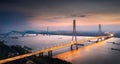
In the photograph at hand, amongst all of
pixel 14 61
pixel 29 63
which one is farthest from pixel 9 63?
pixel 29 63

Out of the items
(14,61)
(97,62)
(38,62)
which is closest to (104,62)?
(97,62)

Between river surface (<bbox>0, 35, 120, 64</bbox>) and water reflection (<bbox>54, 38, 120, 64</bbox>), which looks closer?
water reflection (<bbox>54, 38, 120, 64</bbox>)

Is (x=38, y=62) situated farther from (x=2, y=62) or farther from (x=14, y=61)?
(x=2, y=62)

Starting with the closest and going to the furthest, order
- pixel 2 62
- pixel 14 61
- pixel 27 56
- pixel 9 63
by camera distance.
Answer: pixel 2 62 < pixel 9 63 < pixel 14 61 < pixel 27 56

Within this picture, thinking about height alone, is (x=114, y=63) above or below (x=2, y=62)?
below

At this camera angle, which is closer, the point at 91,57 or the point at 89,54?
the point at 91,57

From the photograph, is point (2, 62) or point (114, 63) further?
point (114, 63)

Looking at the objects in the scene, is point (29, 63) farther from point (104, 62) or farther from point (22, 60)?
point (104, 62)

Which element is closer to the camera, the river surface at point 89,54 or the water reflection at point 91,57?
the water reflection at point 91,57

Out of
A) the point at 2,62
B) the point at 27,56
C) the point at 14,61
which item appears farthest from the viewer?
the point at 27,56
